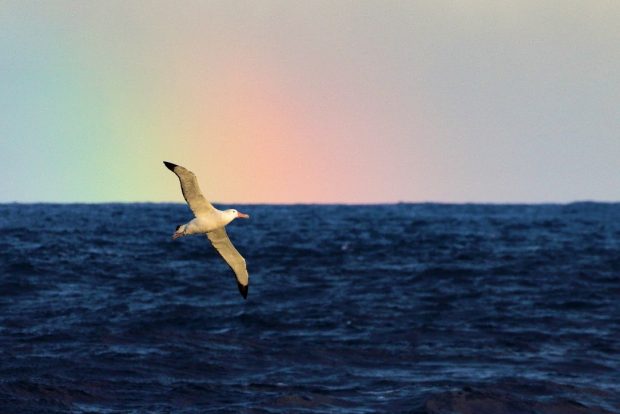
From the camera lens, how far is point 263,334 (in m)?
33.3

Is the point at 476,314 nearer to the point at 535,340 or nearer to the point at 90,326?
the point at 535,340

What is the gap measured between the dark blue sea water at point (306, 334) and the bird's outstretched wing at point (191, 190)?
25.1ft

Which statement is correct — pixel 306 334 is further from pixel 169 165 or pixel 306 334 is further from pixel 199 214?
pixel 169 165

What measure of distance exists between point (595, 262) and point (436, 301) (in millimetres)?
21479

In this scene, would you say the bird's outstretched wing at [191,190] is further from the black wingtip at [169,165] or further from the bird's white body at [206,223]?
the bird's white body at [206,223]

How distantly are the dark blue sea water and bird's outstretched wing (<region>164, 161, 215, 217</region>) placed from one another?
25.1ft

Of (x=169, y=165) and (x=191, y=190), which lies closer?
(x=169, y=165)

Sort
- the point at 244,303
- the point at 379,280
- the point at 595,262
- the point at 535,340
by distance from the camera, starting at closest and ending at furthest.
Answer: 1. the point at 535,340
2. the point at 244,303
3. the point at 379,280
4. the point at 595,262

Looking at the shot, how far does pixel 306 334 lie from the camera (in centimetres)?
3331

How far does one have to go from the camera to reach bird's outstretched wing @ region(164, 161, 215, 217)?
15.7 metres

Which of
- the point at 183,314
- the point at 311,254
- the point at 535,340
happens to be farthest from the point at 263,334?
the point at 311,254

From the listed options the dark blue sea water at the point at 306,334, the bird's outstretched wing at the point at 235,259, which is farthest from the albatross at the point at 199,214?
the dark blue sea water at the point at 306,334

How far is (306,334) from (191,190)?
17.6 m

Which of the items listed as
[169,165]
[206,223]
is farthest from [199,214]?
[169,165]
